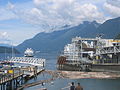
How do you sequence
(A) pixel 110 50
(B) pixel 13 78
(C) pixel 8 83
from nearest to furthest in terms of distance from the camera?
1. (B) pixel 13 78
2. (C) pixel 8 83
3. (A) pixel 110 50

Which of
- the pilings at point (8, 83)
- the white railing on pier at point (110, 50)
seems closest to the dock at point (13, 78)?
the pilings at point (8, 83)

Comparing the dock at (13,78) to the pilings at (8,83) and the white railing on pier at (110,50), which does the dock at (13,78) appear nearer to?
the pilings at (8,83)

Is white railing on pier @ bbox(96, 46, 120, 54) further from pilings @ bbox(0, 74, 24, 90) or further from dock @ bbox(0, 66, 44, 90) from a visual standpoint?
pilings @ bbox(0, 74, 24, 90)

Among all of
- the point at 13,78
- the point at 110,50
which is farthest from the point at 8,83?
the point at 110,50

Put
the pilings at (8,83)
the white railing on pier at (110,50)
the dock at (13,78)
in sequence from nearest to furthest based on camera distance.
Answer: the pilings at (8,83)
the dock at (13,78)
the white railing on pier at (110,50)

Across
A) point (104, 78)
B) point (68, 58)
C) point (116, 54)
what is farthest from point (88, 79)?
point (68, 58)

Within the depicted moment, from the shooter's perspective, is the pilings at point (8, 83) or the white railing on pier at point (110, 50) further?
the white railing on pier at point (110, 50)

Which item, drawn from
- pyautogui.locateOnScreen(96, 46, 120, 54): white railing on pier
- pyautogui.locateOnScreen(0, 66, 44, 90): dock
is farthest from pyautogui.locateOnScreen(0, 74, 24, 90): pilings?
pyautogui.locateOnScreen(96, 46, 120, 54): white railing on pier

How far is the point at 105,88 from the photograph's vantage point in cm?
7312

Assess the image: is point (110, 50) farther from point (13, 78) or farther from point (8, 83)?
point (13, 78)

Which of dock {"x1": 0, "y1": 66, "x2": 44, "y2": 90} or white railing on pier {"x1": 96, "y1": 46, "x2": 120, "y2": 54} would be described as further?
white railing on pier {"x1": 96, "y1": 46, "x2": 120, "y2": 54}

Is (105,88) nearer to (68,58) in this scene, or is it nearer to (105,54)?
(105,54)

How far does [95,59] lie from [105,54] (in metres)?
4.51

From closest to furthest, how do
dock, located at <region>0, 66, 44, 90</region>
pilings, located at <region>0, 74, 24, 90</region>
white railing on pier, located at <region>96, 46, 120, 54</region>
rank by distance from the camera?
pilings, located at <region>0, 74, 24, 90</region> → dock, located at <region>0, 66, 44, 90</region> → white railing on pier, located at <region>96, 46, 120, 54</region>
